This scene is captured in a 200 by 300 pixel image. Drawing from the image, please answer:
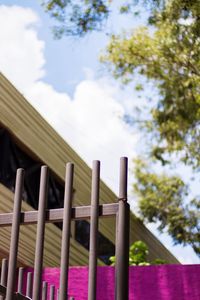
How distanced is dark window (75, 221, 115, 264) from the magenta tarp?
316 centimetres

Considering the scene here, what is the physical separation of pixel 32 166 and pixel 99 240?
2.54 metres

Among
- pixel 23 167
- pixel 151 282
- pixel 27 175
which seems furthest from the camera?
pixel 27 175

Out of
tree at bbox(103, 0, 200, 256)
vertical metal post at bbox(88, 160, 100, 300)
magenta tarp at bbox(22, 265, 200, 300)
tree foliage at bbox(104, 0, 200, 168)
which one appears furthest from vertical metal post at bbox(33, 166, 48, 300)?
tree foliage at bbox(104, 0, 200, 168)

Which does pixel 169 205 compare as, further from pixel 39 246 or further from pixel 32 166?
pixel 39 246

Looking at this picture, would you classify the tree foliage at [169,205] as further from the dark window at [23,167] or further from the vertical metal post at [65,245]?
the vertical metal post at [65,245]

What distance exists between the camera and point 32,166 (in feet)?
30.5

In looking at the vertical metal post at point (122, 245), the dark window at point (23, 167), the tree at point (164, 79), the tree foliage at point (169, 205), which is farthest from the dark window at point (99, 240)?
the vertical metal post at point (122, 245)

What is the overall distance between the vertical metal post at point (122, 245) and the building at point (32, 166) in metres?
5.50

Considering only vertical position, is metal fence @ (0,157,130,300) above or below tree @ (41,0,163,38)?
below

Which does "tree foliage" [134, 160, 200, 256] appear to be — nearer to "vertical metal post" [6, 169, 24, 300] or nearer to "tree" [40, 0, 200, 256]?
"tree" [40, 0, 200, 256]

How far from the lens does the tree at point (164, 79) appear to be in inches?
386

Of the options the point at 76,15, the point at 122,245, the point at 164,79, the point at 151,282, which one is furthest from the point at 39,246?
the point at 164,79

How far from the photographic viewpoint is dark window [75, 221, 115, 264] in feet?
34.8

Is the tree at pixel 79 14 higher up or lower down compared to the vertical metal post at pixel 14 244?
higher up
